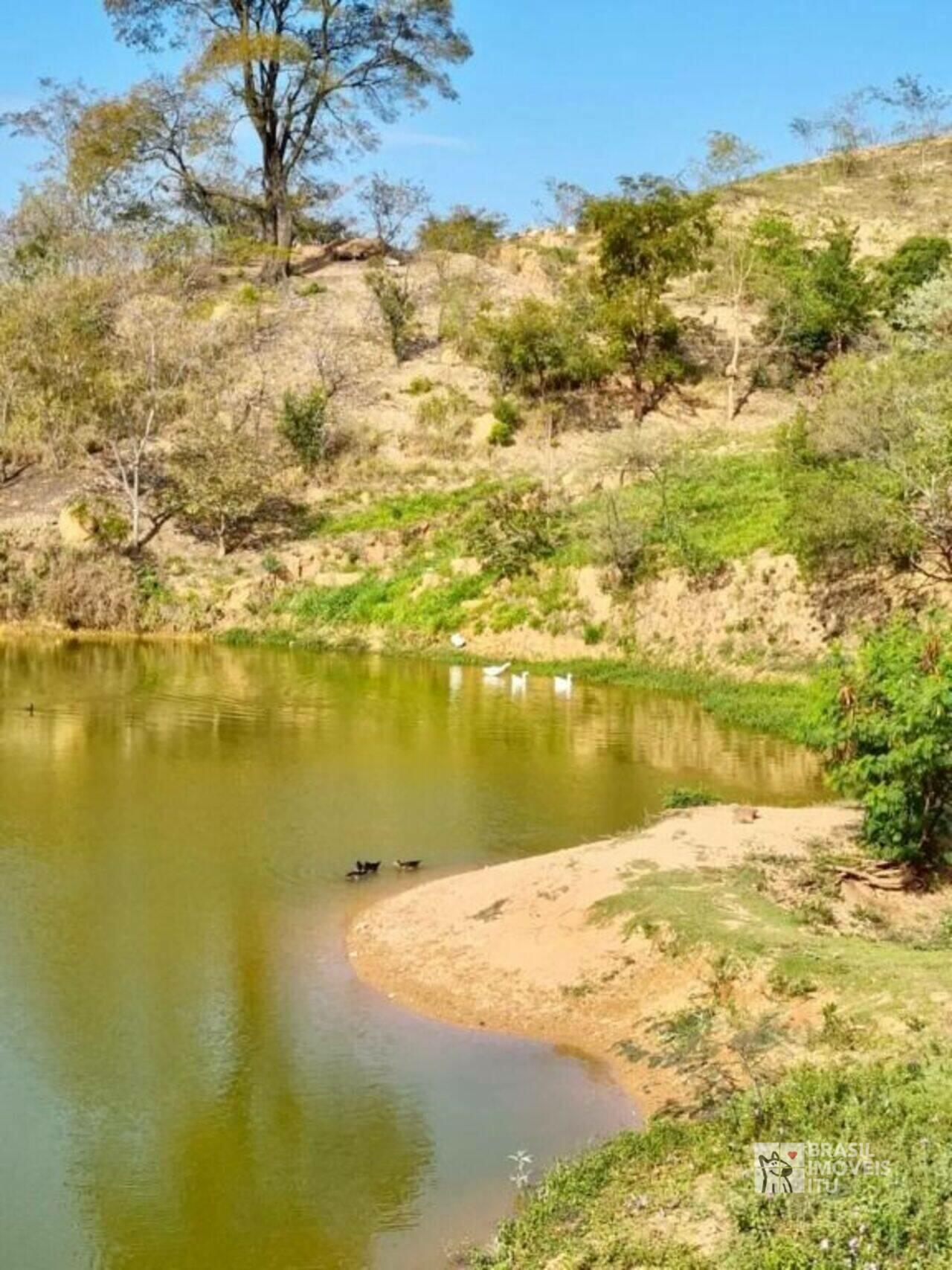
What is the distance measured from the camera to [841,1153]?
26.0ft

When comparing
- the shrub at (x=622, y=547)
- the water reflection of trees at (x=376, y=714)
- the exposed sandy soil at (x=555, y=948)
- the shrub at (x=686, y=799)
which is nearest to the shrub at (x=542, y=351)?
the shrub at (x=622, y=547)

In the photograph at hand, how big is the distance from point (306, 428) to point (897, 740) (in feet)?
99.5

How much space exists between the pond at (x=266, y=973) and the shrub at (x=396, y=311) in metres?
25.2

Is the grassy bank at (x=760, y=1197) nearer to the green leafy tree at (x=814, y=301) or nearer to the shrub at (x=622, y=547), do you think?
the shrub at (x=622, y=547)

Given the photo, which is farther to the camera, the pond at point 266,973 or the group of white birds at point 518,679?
the group of white birds at point 518,679

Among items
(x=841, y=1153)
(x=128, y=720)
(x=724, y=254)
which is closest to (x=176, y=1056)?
(x=841, y=1153)

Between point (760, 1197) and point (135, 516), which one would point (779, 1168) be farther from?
point (135, 516)

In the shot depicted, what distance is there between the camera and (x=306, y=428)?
4156 centimetres

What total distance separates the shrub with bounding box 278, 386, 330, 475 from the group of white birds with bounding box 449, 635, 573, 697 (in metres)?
13.1

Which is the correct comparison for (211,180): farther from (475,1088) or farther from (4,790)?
(475,1088)

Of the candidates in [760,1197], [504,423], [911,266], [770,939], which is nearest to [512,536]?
[504,423]

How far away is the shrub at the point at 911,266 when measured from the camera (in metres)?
45.5

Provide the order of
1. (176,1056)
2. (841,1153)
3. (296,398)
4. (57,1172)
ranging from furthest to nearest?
(296,398) → (176,1056) → (57,1172) → (841,1153)

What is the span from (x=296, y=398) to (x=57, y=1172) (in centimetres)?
3541
